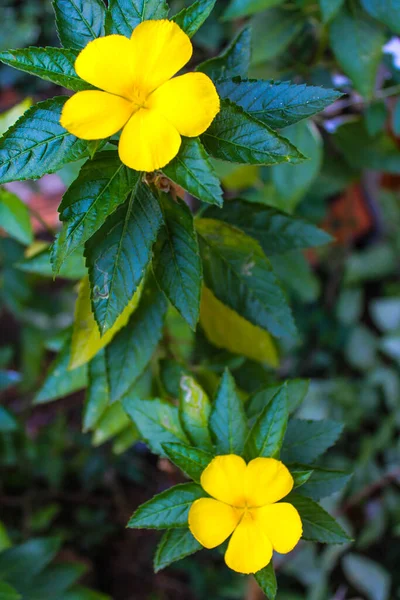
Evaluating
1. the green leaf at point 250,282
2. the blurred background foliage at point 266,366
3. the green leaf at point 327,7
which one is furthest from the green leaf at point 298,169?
the green leaf at point 250,282

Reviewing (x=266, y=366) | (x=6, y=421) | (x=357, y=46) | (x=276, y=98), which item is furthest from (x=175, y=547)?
A: (x=357, y=46)

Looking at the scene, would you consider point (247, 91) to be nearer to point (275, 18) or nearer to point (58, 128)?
point (58, 128)

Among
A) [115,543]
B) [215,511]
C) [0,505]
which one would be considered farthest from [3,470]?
[215,511]

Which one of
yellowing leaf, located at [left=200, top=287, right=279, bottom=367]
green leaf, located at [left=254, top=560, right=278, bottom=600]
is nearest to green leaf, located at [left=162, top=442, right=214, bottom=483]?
green leaf, located at [left=254, top=560, right=278, bottom=600]

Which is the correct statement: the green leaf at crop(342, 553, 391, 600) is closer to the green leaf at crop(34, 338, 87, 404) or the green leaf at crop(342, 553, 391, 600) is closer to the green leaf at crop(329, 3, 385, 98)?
the green leaf at crop(34, 338, 87, 404)

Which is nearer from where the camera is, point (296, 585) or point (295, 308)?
point (296, 585)

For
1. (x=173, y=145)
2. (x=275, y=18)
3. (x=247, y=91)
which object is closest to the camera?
(x=173, y=145)

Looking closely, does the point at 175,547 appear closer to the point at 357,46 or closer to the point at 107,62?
the point at 107,62
